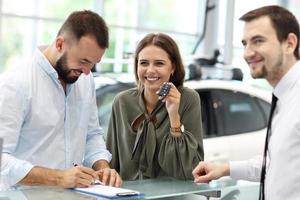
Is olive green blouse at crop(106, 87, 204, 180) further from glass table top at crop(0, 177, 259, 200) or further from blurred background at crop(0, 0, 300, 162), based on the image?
blurred background at crop(0, 0, 300, 162)

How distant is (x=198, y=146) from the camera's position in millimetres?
3391

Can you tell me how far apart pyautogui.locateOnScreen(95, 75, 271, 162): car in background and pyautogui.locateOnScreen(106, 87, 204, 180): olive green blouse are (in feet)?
6.05

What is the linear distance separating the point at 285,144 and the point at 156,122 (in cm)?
108

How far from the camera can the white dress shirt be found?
2.49m

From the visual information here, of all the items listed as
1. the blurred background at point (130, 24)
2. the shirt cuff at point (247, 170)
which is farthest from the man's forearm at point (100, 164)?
the blurred background at point (130, 24)

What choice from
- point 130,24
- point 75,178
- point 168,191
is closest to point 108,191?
point 75,178

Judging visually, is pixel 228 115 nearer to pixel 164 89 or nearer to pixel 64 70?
pixel 164 89

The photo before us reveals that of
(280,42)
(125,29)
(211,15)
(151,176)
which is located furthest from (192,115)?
(211,15)

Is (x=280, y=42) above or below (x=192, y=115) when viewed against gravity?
above

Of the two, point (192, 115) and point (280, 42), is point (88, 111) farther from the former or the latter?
point (280, 42)

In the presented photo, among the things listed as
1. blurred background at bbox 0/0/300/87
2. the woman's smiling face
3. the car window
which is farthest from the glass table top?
blurred background at bbox 0/0/300/87

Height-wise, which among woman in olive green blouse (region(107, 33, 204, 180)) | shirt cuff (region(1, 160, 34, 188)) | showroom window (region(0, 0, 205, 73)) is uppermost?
showroom window (region(0, 0, 205, 73))

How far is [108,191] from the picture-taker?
267cm

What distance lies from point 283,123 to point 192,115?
929 mm
